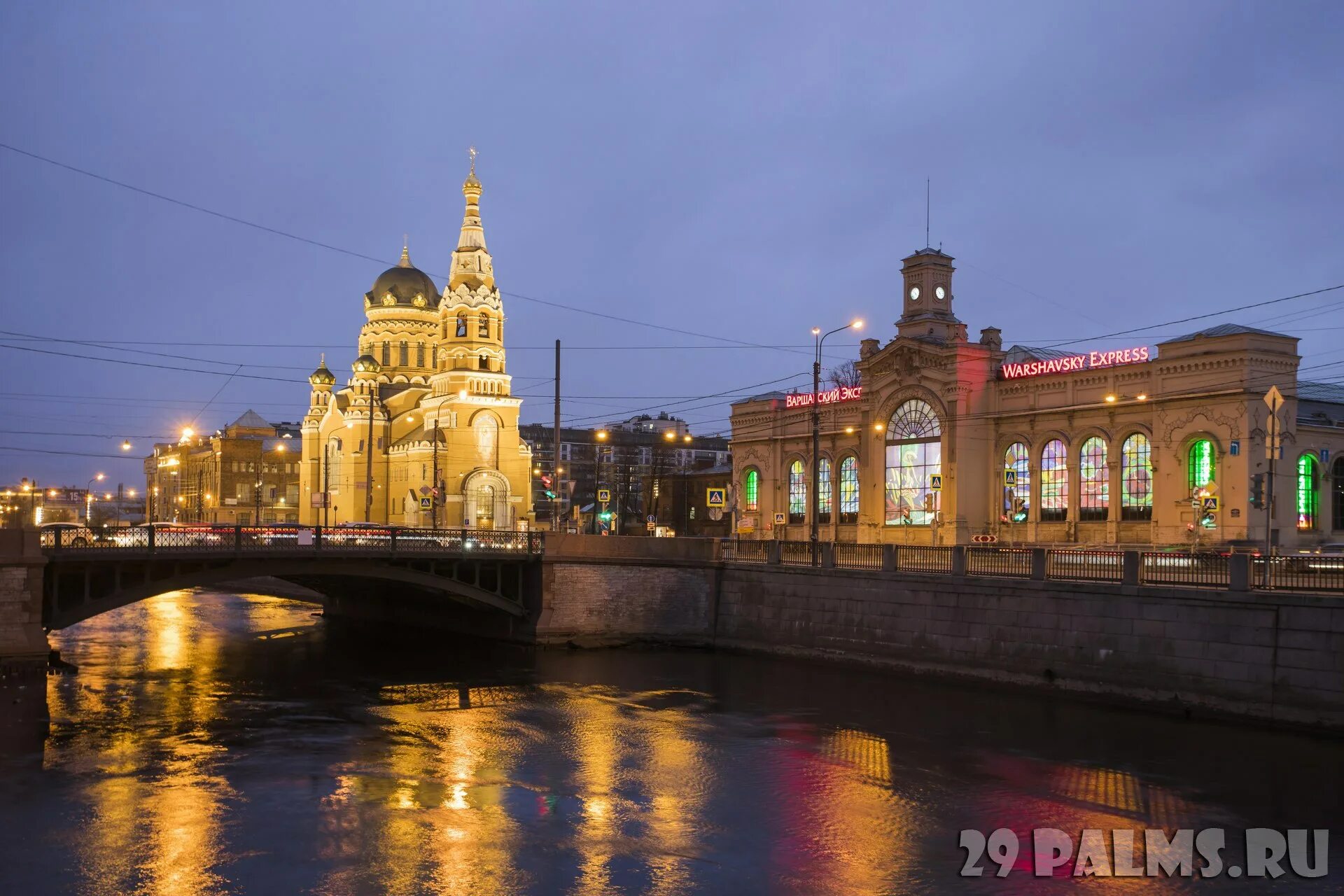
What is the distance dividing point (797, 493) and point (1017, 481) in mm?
17317

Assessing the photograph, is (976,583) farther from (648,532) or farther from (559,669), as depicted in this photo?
(648,532)

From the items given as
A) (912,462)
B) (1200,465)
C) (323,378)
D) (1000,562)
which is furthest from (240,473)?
(1000,562)

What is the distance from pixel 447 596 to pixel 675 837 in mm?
28619

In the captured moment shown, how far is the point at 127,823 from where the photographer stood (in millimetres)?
20031

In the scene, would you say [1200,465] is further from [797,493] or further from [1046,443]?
[797,493]

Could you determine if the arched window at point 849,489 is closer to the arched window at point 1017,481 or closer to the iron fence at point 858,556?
the arched window at point 1017,481

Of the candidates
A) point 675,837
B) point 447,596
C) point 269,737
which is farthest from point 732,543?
point 675,837

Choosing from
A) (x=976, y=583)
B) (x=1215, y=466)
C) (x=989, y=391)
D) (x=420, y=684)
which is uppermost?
(x=989, y=391)

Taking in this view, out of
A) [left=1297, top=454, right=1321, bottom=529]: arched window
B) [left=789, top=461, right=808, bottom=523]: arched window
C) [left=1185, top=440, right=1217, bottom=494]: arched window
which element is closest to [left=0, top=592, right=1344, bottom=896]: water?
[left=1185, top=440, right=1217, bottom=494]: arched window

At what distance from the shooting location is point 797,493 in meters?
75.4

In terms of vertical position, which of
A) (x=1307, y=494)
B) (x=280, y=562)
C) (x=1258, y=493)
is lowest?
(x=280, y=562)

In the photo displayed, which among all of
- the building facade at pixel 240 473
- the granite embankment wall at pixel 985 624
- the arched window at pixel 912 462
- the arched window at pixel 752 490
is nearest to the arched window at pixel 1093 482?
the arched window at pixel 912 462

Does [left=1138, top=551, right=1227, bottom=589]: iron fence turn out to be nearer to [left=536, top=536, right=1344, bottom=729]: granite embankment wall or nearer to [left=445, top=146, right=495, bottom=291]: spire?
[left=536, top=536, right=1344, bottom=729]: granite embankment wall

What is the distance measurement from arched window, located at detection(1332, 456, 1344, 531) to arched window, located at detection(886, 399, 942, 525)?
18248 mm
